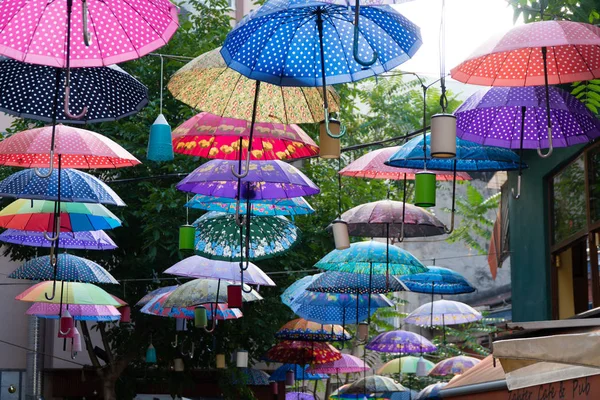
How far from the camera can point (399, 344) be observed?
21156mm

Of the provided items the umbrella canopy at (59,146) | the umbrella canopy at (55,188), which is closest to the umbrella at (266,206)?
the umbrella canopy at (55,188)

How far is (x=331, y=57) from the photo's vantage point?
691 centimetres

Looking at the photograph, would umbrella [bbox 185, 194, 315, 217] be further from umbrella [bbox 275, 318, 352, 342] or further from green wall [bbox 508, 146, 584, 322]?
umbrella [bbox 275, 318, 352, 342]

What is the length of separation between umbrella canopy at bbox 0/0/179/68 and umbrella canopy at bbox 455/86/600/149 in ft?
9.01

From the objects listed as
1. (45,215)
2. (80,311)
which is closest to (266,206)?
(45,215)

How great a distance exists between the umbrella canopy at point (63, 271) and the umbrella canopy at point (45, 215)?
158cm

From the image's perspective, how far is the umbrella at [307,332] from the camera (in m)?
17.3

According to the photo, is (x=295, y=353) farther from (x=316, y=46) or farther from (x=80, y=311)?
(x=316, y=46)

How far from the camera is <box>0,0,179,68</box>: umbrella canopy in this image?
20.7 feet

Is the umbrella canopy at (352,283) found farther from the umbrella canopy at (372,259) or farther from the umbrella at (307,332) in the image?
the umbrella at (307,332)

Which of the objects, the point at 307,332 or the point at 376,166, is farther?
the point at 307,332

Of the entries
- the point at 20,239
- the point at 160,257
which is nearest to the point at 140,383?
the point at 160,257

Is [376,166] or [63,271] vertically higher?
[376,166]

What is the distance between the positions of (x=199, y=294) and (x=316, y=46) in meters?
8.01
